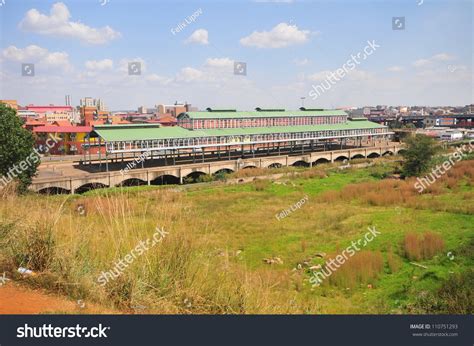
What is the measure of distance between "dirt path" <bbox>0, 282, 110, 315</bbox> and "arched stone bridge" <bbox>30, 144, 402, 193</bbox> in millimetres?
12576

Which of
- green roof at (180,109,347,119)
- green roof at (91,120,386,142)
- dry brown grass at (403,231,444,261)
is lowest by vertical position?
dry brown grass at (403,231,444,261)

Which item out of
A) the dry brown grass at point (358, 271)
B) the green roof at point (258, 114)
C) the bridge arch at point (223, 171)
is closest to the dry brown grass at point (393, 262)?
the dry brown grass at point (358, 271)

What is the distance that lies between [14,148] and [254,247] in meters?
14.1

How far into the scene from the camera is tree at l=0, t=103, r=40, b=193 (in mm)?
20672

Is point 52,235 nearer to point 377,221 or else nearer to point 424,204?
point 377,221

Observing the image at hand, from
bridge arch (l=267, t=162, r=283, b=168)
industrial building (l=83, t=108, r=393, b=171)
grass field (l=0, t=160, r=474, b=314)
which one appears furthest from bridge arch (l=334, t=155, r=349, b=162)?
grass field (l=0, t=160, r=474, b=314)

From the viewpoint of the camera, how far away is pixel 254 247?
1523 cm

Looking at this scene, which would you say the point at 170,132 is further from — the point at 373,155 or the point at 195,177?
the point at 373,155

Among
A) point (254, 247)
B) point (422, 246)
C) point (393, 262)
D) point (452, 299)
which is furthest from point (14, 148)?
point (452, 299)

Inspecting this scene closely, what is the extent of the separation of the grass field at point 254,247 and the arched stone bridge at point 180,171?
12.2 ft

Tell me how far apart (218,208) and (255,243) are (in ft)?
23.9

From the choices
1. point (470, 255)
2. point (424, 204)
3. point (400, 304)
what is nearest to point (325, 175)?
point (424, 204)

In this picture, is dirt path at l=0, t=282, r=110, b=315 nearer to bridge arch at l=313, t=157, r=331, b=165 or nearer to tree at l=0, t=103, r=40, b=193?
tree at l=0, t=103, r=40, b=193

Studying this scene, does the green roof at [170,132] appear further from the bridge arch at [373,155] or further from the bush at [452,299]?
the bush at [452,299]
